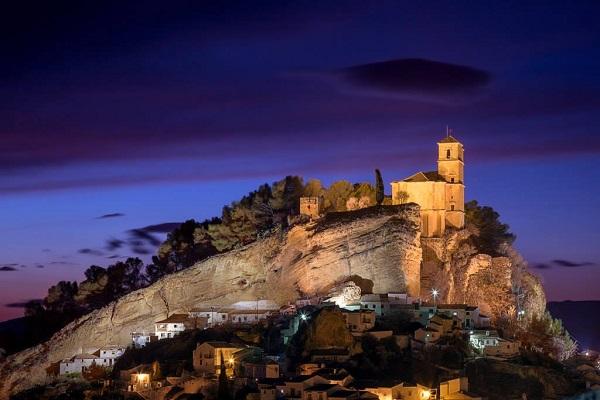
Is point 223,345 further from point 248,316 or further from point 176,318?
point 176,318

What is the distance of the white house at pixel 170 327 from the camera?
3408 inches

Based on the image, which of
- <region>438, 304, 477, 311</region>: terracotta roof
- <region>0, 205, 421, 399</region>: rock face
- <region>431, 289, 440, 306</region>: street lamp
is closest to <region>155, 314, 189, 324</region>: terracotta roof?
<region>0, 205, 421, 399</region>: rock face

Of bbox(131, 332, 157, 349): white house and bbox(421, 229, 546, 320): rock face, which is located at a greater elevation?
bbox(421, 229, 546, 320): rock face

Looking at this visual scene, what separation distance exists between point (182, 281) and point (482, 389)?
25.8m

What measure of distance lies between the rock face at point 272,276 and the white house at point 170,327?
3332 mm

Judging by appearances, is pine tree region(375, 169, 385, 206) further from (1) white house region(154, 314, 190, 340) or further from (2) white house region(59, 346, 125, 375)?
(2) white house region(59, 346, 125, 375)

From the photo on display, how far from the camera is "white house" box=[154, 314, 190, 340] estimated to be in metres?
86.6

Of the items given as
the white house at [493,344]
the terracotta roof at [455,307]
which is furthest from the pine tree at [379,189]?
the white house at [493,344]

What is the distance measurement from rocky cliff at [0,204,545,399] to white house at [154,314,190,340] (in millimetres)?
3253

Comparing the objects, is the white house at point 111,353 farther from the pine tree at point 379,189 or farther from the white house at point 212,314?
the pine tree at point 379,189

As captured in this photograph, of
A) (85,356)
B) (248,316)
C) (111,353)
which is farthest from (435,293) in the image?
(85,356)

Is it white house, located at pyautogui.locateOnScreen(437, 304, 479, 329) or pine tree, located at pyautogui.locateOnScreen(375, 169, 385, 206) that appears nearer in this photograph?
white house, located at pyautogui.locateOnScreen(437, 304, 479, 329)

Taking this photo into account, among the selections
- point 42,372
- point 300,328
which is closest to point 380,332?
point 300,328

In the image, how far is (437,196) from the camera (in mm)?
89625
